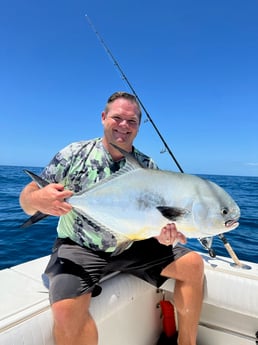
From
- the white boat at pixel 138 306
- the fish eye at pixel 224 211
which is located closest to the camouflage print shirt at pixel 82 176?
the white boat at pixel 138 306

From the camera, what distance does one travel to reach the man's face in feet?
6.80

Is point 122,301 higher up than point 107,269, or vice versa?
point 107,269

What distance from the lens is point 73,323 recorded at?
5.17 ft

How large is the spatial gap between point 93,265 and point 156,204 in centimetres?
70

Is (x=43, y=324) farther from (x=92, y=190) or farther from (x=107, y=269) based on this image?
(x=92, y=190)

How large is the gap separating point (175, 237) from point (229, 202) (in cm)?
33

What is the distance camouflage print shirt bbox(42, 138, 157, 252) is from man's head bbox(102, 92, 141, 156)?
0.12 metres

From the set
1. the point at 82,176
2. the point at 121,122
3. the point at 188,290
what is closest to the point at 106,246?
the point at 82,176

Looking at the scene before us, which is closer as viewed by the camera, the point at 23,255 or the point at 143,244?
the point at 143,244

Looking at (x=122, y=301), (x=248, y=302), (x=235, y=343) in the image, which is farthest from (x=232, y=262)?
(x=122, y=301)

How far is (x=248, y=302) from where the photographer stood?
81.3 inches

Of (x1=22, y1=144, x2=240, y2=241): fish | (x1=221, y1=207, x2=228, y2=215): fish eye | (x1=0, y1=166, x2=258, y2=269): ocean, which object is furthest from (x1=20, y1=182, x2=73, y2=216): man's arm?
(x1=0, y1=166, x2=258, y2=269): ocean

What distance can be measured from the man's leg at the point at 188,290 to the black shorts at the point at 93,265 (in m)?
0.06

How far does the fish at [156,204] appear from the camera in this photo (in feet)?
4.66
